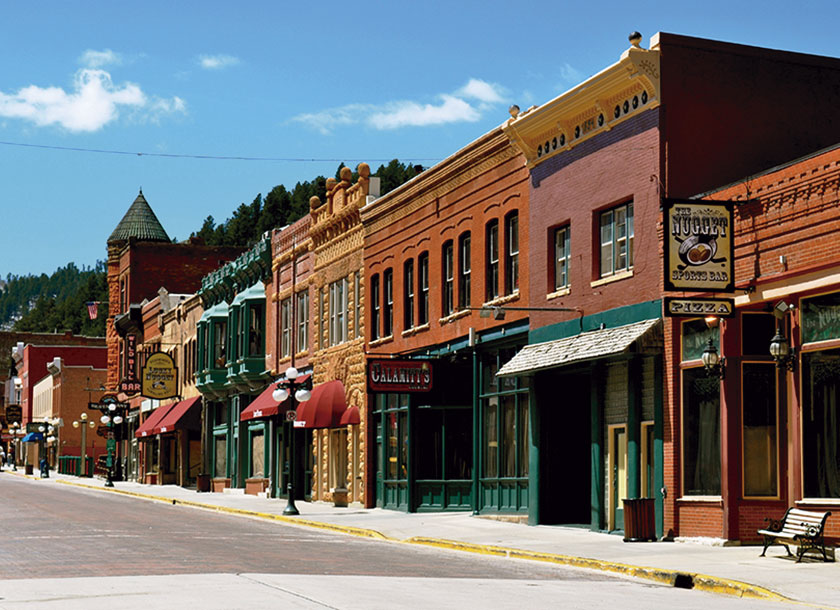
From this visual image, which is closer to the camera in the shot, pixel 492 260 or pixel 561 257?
pixel 561 257

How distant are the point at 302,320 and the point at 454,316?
45.8 ft

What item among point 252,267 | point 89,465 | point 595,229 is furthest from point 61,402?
point 595,229

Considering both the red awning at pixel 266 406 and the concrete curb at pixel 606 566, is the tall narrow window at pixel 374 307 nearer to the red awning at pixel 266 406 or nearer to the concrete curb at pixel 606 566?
the red awning at pixel 266 406

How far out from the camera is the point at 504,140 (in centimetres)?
3120

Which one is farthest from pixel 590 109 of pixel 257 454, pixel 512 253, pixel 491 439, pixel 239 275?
pixel 239 275

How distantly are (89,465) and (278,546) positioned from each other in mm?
66450

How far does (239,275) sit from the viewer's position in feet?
179

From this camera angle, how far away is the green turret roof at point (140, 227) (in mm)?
88312

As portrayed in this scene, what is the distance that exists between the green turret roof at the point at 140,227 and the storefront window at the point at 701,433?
67272mm

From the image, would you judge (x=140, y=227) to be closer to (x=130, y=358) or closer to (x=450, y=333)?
(x=130, y=358)

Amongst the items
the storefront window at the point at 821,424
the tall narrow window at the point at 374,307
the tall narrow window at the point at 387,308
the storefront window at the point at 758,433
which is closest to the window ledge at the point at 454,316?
the tall narrow window at the point at 387,308

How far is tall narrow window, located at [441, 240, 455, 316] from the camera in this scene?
113 feet

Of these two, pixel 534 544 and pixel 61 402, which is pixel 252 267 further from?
pixel 61 402

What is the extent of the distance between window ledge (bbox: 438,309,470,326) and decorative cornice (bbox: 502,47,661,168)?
4834 mm
